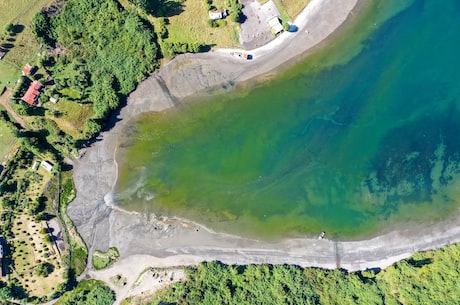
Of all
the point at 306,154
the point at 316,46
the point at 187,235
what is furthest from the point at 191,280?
the point at 316,46

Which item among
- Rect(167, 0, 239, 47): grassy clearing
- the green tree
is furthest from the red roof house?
Rect(167, 0, 239, 47): grassy clearing

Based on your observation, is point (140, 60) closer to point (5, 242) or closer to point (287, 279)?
point (5, 242)

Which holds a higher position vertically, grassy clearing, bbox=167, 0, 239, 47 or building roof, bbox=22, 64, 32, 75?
grassy clearing, bbox=167, 0, 239, 47

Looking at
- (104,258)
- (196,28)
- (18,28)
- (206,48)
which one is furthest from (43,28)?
(104,258)

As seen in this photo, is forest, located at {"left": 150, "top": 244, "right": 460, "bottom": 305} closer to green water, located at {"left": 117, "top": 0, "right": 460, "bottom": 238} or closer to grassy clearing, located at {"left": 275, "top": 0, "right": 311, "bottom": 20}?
green water, located at {"left": 117, "top": 0, "right": 460, "bottom": 238}

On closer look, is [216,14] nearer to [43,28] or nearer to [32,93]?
[43,28]

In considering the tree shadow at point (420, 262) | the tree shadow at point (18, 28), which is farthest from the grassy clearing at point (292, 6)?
the tree shadow at point (420, 262)
